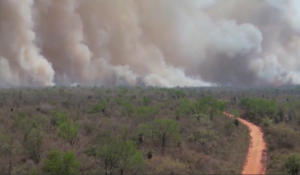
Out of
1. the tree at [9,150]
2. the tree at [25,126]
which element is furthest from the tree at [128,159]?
the tree at [25,126]

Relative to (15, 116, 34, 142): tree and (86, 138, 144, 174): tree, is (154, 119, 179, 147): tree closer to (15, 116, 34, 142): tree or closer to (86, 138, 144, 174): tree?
(86, 138, 144, 174): tree

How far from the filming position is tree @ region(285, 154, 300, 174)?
2682 centimetres

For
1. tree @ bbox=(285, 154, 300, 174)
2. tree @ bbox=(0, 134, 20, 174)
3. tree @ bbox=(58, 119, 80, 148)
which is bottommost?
tree @ bbox=(285, 154, 300, 174)

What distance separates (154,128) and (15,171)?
19974mm

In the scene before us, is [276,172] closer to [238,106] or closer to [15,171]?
[15,171]

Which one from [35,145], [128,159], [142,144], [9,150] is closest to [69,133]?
[35,145]

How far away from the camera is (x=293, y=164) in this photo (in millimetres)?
27125

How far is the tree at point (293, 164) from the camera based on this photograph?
88.0 feet

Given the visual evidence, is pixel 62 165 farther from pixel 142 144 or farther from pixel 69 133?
pixel 142 144

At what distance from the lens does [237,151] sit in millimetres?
36406

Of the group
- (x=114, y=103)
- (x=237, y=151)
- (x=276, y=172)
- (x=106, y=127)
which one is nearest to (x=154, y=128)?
(x=106, y=127)

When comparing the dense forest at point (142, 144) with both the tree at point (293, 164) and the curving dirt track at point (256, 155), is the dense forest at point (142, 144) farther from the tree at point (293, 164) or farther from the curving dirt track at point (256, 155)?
the curving dirt track at point (256, 155)

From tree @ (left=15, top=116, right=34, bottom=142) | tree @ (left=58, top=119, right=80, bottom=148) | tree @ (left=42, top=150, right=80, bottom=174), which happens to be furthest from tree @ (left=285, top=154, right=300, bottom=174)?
tree @ (left=15, top=116, right=34, bottom=142)

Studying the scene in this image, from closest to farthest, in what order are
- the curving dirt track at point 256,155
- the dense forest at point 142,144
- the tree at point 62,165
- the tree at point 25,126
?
1. the tree at point 62,165
2. the dense forest at point 142,144
3. the curving dirt track at point 256,155
4. the tree at point 25,126
